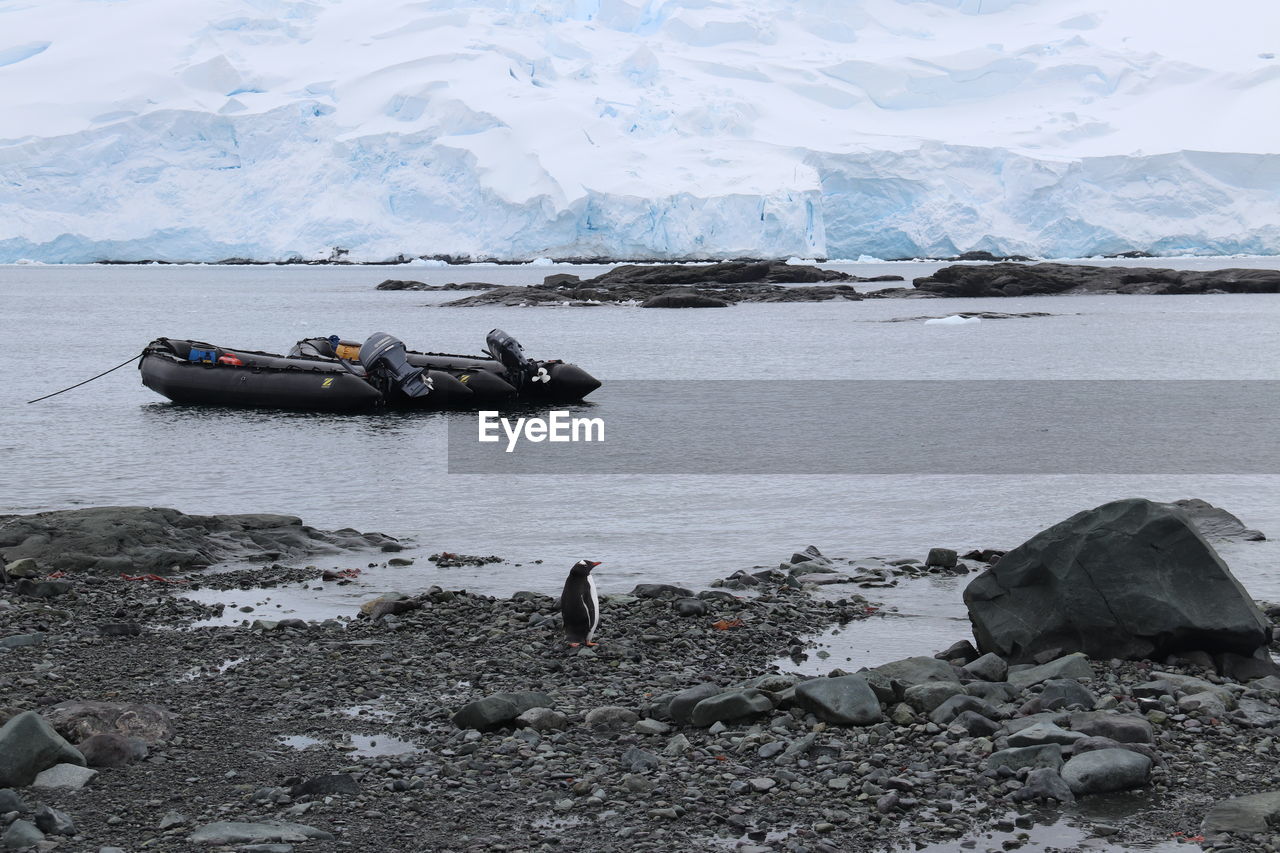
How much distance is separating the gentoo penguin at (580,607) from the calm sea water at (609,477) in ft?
7.28

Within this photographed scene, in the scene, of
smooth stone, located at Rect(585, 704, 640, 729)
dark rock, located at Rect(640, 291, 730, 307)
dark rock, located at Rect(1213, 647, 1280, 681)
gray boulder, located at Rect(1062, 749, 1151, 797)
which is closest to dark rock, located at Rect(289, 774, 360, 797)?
smooth stone, located at Rect(585, 704, 640, 729)

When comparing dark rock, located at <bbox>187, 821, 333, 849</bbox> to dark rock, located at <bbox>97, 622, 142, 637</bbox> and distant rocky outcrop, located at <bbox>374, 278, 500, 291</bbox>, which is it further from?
distant rocky outcrop, located at <bbox>374, 278, 500, 291</bbox>

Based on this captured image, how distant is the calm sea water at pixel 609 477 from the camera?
12.5 metres

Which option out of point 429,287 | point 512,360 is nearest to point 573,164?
point 429,287

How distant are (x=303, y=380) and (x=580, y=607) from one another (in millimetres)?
17788

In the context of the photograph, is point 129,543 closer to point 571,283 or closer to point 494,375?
point 494,375

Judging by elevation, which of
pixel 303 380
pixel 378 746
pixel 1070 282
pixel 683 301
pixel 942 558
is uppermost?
pixel 1070 282

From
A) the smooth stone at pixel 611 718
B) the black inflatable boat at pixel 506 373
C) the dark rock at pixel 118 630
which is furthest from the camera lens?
the black inflatable boat at pixel 506 373

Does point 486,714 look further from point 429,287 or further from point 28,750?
point 429,287

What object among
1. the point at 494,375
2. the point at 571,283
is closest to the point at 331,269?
the point at 571,283

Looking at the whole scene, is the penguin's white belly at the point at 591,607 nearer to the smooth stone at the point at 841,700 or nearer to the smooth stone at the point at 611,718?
the smooth stone at the point at 611,718

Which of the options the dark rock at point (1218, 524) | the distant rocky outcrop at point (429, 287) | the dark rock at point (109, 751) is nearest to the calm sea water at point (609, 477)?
the dark rock at point (1218, 524)

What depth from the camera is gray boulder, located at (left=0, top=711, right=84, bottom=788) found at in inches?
211

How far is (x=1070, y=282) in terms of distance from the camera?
71250 millimetres
